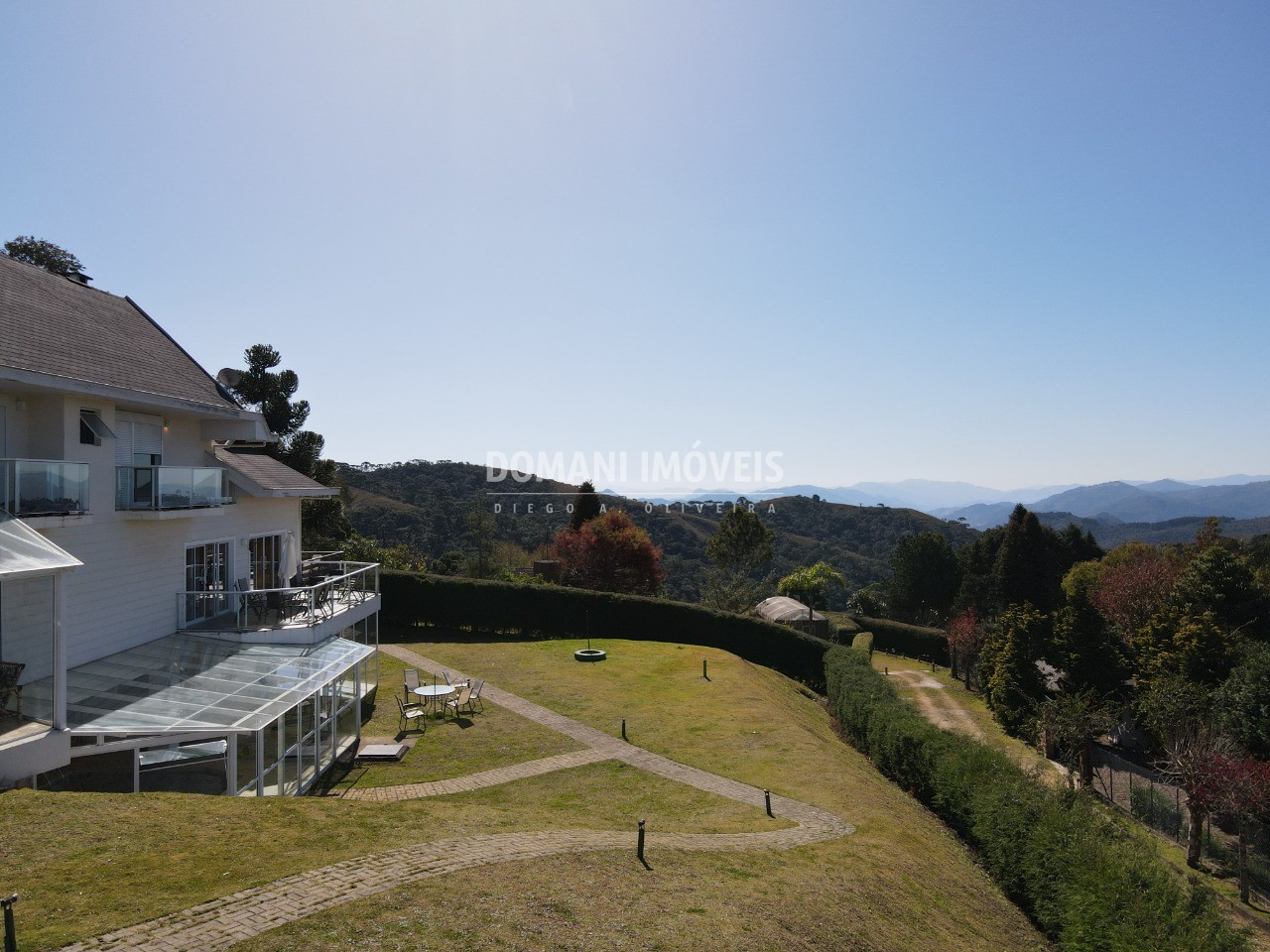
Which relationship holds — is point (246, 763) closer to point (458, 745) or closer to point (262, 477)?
point (458, 745)

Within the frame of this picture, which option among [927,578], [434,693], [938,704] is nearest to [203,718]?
[434,693]

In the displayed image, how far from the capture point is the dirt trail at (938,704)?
28.8 metres

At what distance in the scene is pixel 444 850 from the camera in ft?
30.7

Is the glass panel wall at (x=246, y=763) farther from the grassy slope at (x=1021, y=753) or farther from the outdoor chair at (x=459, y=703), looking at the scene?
the grassy slope at (x=1021, y=753)

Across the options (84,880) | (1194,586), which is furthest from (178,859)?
(1194,586)

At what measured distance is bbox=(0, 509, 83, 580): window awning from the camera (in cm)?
996

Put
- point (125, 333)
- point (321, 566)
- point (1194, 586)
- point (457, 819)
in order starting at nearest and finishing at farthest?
point (457, 819)
point (125, 333)
point (321, 566)
point (1194, 586)

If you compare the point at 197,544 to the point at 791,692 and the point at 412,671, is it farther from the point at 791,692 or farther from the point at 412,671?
the point at 791,692

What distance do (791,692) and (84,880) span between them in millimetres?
26307

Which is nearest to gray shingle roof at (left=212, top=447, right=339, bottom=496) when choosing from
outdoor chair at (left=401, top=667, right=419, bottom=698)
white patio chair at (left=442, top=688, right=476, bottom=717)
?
outdoor chair at (left=401, top=667, right=419, bottom=698)

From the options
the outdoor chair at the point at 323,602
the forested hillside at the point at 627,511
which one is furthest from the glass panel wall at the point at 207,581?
the forested hillside at the point at 627,511

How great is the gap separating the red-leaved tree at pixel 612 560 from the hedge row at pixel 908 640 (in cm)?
1706

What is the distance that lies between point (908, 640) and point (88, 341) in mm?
50167

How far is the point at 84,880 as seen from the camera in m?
7.43
